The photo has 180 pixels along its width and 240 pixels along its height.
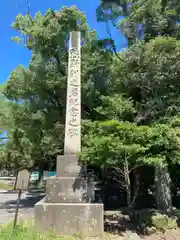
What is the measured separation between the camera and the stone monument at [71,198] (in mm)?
6191

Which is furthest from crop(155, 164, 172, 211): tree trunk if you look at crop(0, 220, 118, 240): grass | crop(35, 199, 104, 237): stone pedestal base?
crop(35, 199, 104, 237): stone pedestal base

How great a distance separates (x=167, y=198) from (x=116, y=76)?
5.69 metres

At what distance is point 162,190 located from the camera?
30.5 ft

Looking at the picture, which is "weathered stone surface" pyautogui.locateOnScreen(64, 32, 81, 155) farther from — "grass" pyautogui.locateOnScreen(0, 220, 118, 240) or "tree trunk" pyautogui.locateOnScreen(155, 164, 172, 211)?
"tree trunk" pyautogui.locateOnScreen(155, 164, 172, 211)

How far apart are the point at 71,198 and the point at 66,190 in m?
0.27

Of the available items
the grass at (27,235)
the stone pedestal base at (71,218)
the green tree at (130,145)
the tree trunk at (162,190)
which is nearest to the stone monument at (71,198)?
the stone pedestal base at (71,218)

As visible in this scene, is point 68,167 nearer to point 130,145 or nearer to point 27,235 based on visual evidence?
point 130,145

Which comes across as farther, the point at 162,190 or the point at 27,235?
the point at 162,190

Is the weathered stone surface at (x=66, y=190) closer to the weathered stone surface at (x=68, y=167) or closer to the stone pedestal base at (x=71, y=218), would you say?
the weathered stone surface at (x=68, y=167)

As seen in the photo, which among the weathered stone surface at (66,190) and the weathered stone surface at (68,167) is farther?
the weathered stone surface at (68,167)

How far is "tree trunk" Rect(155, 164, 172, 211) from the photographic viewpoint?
9.15 m

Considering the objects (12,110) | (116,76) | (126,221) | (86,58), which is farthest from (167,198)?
(12,110)

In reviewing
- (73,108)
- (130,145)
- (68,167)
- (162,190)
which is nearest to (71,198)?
(68,167)

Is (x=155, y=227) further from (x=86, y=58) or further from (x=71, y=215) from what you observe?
(x=86, y=58)
